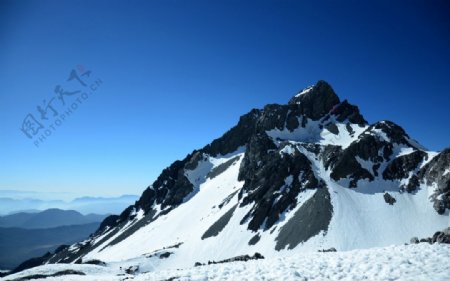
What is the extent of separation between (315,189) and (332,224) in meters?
18.0

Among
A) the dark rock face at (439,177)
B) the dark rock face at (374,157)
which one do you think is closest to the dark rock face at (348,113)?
the dark rock face at (374,157)

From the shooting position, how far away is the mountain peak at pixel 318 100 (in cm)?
16212

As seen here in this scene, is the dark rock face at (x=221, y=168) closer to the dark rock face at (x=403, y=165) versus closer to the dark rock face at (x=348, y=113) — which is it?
the dark rock face at (x=348, y=113)

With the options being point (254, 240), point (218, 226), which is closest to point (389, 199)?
point (254, 240)

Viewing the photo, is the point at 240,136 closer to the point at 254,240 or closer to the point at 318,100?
the point at 318,100

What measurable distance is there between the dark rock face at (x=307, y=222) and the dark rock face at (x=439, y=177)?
90.8 feet

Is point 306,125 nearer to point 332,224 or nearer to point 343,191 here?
point 343,191

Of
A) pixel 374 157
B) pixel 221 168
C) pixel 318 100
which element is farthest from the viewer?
pixel 221 168

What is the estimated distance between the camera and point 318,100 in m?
165

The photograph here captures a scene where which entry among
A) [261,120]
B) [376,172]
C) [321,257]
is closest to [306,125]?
[261,120]

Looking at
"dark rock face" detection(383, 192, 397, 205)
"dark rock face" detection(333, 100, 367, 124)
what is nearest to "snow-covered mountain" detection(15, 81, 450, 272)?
"dark rock face" detection(383, 192, 397, 205)

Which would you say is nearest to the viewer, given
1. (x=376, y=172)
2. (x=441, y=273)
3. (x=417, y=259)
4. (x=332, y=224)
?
(x=441, y=273)

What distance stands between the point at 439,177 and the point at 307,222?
3974cm

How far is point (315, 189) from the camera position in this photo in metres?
102
